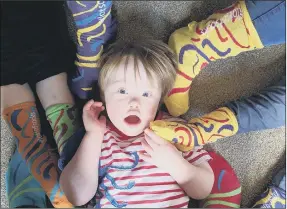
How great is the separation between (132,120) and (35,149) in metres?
0.25

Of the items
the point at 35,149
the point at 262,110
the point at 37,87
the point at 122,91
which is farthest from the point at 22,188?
the point at 262,110

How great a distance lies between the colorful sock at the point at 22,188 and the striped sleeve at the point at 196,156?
0.35 metres

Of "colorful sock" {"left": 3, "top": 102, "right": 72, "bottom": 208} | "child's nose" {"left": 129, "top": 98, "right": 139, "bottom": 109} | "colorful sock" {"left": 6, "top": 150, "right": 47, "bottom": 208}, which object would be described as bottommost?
"colorful sock" {"left": 6, "top": 150, "right": 47, "bottom": 208}

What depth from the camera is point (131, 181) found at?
0.92 metres

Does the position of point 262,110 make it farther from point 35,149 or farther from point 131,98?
point 35,149

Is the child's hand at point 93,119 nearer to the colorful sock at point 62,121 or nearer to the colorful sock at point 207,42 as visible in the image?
the colorful sock at point 62,121

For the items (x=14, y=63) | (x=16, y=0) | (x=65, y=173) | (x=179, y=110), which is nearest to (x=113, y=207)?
(x=65, y=173)

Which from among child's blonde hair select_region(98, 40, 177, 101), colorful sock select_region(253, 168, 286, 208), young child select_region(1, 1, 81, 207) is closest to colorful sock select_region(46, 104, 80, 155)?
young child select_region(1, 1, 81, 207)

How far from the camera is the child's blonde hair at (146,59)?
905mm

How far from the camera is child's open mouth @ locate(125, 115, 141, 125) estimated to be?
911 mm

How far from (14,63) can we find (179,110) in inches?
15.8

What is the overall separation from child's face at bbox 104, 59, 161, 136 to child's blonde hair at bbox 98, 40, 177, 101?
12 mm

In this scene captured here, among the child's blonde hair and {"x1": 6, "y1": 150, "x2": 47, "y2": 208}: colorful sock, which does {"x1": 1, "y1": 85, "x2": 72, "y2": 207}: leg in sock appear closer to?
{"x1": 6, "y1": 150, "x2": 47, "y2": 208}: colorful sock

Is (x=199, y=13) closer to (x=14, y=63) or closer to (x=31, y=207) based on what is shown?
(x=14, y=63)
